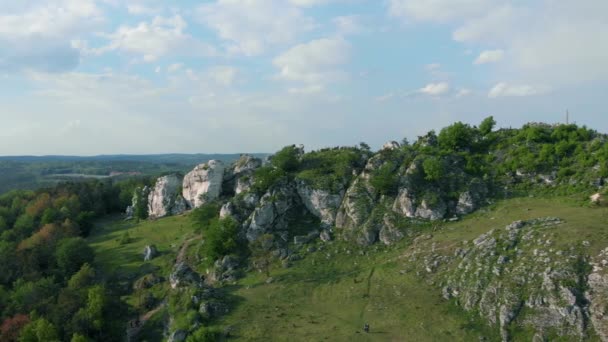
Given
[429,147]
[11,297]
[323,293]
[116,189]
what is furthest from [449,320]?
[116,189]

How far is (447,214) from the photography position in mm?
68188

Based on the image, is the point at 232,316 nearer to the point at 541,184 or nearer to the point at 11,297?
the point at 11,297

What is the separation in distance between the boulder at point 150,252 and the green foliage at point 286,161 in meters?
29.2

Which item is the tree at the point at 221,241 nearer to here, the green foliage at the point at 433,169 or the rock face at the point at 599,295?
the green foliage at the point at 433,169

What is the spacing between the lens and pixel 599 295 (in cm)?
4297

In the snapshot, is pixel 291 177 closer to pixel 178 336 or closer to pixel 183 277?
pixel 183 277

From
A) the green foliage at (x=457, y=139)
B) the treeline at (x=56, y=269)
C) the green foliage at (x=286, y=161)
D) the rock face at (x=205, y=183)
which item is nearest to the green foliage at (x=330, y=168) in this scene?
the green foliage at (x=286, y=161)

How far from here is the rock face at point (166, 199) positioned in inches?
4313

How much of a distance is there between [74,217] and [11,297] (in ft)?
158

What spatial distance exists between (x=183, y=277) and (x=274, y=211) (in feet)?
63.5

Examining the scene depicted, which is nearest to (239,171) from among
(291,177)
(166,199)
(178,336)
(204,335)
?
(166,199)

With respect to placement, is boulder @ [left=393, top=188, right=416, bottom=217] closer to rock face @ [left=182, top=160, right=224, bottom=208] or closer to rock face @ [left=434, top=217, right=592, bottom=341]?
rock face @ [left=434, top=217, right=592, bottom=341]

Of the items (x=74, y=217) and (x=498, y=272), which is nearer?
(x=498, y=272)

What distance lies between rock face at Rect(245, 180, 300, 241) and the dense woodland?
8.39ft
